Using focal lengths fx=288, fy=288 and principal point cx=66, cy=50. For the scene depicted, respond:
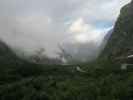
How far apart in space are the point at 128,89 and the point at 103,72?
221 feet

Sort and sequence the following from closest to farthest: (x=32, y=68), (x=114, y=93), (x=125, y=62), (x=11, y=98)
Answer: (x=114, y=93) < (x=11, y=98) < (x=125, y=62) < (x=32, y=68)

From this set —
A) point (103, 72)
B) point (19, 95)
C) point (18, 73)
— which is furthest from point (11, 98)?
point (18, 73)

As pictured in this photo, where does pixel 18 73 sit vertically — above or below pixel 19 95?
above

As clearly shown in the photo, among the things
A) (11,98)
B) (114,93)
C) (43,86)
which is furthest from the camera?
(43,86)

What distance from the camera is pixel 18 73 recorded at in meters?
178

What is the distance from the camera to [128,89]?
78562mm

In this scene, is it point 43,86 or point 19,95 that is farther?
point 43,86

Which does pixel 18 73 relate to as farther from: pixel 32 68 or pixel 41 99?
pixel 41 99

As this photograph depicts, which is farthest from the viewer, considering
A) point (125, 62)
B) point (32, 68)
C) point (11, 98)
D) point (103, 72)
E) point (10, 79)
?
point (32, 68)

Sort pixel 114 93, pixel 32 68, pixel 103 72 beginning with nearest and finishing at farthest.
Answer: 1. pixel 114 93
2. pixel 103 72
3. pixel 32 68

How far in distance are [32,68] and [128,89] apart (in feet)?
401

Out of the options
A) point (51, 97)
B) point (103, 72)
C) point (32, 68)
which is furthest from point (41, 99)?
point (32, 68)

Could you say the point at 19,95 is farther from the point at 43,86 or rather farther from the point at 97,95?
the point at 97,95

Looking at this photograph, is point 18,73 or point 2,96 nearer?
point 2,96
